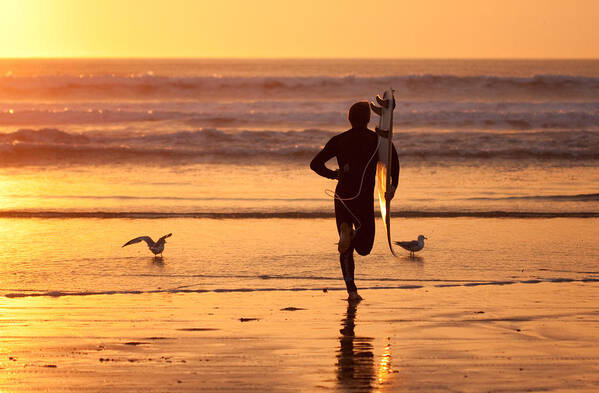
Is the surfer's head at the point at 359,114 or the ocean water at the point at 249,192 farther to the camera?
the ocean water at the point at 249,192

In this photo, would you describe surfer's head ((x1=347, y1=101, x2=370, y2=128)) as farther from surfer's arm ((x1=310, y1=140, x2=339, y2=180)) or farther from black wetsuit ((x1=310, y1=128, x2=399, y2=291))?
surfer's arm ((x1=310, y1=140, x2=339, y2=180))

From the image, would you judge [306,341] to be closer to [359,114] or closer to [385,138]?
[385,138]

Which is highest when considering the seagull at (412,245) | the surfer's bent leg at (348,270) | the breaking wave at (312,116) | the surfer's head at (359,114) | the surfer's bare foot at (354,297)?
the breaking wave at (312,116)

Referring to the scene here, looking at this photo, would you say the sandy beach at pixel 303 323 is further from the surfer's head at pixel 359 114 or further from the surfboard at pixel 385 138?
the surfer's head at pixel 359 114

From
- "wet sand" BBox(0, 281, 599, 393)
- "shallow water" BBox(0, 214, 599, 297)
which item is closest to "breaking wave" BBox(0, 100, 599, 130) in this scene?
"shallow water" BBox(0, 214, 599, 297)

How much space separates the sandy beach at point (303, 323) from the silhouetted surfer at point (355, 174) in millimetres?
427

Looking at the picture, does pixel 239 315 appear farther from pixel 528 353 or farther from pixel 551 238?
pixel 551 238

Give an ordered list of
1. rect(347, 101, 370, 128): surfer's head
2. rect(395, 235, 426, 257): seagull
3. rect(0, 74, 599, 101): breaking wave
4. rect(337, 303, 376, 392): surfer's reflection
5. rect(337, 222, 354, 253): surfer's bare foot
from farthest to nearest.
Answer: rect(0, 74, 599, 101): breaking wave → rect(395, 235, 426, 257): seagull → rect(337, 222, 354, 253): surfer's bare foot → rect(347, 101, 370, 128): surfer's head → rect(337, 303, 376, 392): surfer's reflection

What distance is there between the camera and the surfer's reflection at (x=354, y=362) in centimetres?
461

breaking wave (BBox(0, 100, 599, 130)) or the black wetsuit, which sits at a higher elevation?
breaking wave (BBox(0, 100, 599, 130))

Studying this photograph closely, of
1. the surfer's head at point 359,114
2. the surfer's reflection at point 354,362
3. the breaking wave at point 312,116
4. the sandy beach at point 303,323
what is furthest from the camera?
the breaking wave at point 312,116

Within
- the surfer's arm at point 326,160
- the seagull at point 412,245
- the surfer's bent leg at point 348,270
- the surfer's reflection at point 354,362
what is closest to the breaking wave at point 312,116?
the seagull at point 412,245

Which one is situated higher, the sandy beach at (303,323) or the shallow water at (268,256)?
the shallow water at (268,256)

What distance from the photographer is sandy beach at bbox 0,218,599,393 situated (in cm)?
472
